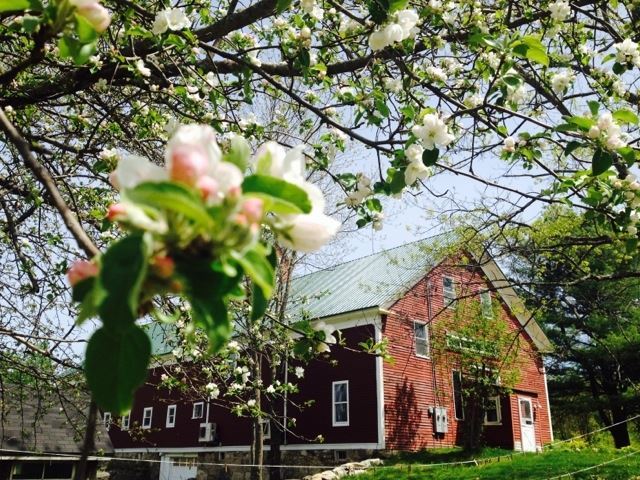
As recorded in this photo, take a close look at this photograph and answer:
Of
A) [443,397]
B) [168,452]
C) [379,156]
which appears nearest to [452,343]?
[443,397]

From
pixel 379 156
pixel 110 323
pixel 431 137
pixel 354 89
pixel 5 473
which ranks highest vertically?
pixel 354 89

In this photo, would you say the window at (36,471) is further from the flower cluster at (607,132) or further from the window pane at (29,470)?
the flower cluster at (607,132)

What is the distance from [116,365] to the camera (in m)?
0.78

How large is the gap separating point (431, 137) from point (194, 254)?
164 cm

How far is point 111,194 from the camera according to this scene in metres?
5.05

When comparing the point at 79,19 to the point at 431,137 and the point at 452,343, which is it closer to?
the point at 431,137

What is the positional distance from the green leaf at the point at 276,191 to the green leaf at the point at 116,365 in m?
0.25

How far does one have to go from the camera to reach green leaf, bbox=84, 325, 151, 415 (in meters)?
0.77

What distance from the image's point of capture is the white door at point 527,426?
752 inches

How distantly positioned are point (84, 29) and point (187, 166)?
80cm

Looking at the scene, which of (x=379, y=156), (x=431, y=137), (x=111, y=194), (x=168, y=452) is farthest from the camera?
(x=168, y=452)

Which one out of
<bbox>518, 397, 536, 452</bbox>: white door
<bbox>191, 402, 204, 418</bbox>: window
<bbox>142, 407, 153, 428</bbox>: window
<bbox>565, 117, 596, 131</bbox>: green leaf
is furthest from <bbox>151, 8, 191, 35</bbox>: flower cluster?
<bbox>142, 407, 153, 428</bbox>: window

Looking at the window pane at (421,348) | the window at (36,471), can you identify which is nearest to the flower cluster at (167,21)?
the window at (36,471)

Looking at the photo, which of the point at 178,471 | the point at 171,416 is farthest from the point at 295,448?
the point at 171,416
